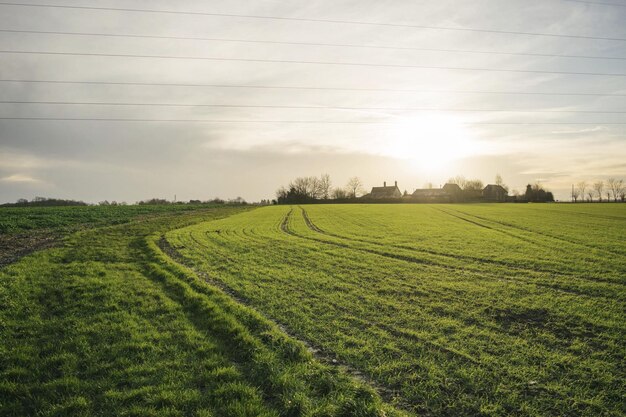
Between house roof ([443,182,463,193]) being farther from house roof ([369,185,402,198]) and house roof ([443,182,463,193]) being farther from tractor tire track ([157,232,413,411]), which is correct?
tractor tire track ([157,232,413,411])

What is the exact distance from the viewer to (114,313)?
11250 millimetres

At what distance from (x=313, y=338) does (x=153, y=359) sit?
3.82m

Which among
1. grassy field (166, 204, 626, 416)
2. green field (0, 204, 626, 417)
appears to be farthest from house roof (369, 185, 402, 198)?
green field (0, 204, 626, 417)

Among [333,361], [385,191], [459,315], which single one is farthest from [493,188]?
[333,361]

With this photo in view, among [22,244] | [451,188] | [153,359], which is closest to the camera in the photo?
[153,359]

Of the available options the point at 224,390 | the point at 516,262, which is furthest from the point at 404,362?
the point at 516,262

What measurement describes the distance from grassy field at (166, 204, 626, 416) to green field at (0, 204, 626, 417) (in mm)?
54

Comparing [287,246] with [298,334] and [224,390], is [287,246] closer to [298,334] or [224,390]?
[298,334]

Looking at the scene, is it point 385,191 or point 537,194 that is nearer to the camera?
point 537,194

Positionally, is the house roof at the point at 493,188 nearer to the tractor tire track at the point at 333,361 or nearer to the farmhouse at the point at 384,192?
the farmhouse at the point at 384,192

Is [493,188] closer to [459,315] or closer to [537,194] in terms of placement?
[537,194]

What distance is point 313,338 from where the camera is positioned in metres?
9.55

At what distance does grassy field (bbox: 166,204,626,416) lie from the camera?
7137 mm

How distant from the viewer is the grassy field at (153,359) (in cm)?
666
